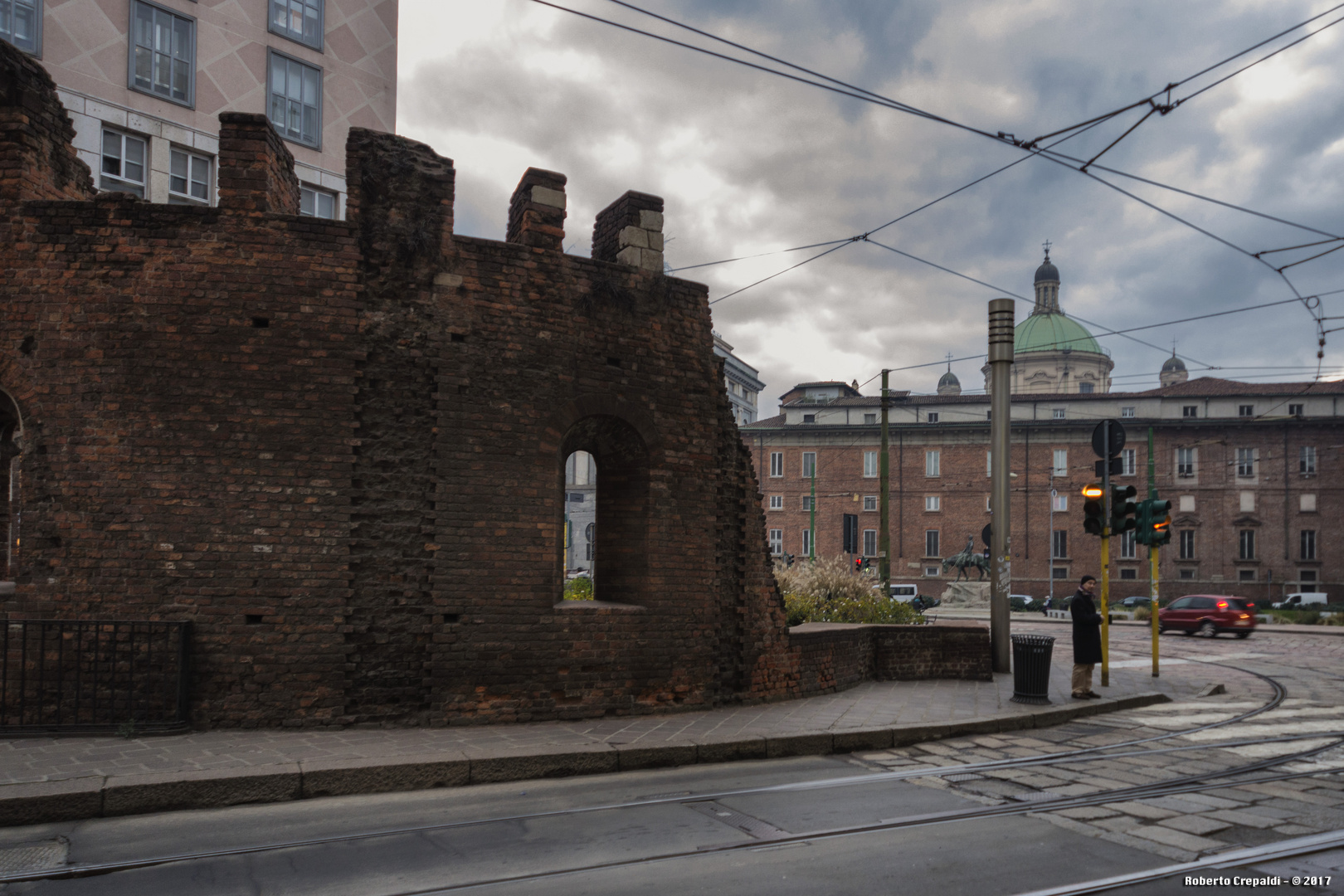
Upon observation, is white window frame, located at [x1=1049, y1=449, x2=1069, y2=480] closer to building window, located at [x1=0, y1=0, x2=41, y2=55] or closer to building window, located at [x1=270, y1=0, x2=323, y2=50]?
building window, located at [x1=270, y1=0, x2=323, y2=50]

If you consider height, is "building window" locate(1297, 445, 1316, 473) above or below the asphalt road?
above

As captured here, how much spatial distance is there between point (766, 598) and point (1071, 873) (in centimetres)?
579

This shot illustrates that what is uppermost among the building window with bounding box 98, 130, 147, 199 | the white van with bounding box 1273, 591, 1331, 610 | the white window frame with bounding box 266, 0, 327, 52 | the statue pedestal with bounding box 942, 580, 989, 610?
the white window frame with bounding box 266, 0, 327, 52

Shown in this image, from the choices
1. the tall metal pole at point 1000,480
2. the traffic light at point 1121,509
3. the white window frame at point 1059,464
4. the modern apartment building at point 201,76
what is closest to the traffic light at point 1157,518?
the traffic light at point 1121,509

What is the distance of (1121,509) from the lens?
41.6 ft

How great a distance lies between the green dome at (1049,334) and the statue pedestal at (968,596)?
5097cm

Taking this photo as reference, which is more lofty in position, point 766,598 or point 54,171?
point 54,171

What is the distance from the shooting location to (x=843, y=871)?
16.3 ft

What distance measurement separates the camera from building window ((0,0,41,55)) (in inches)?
735

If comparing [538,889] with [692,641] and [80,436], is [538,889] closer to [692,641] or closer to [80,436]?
[692,641]

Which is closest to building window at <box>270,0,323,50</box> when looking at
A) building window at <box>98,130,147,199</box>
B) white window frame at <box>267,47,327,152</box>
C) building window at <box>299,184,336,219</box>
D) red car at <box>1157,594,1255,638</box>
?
white window frame at <box>267,47,327,152</box>

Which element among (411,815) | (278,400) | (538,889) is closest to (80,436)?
(278,400)

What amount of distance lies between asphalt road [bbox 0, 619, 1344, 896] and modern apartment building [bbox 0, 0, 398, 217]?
58.1 feet

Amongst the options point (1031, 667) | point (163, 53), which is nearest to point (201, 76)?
point (163, 53)
